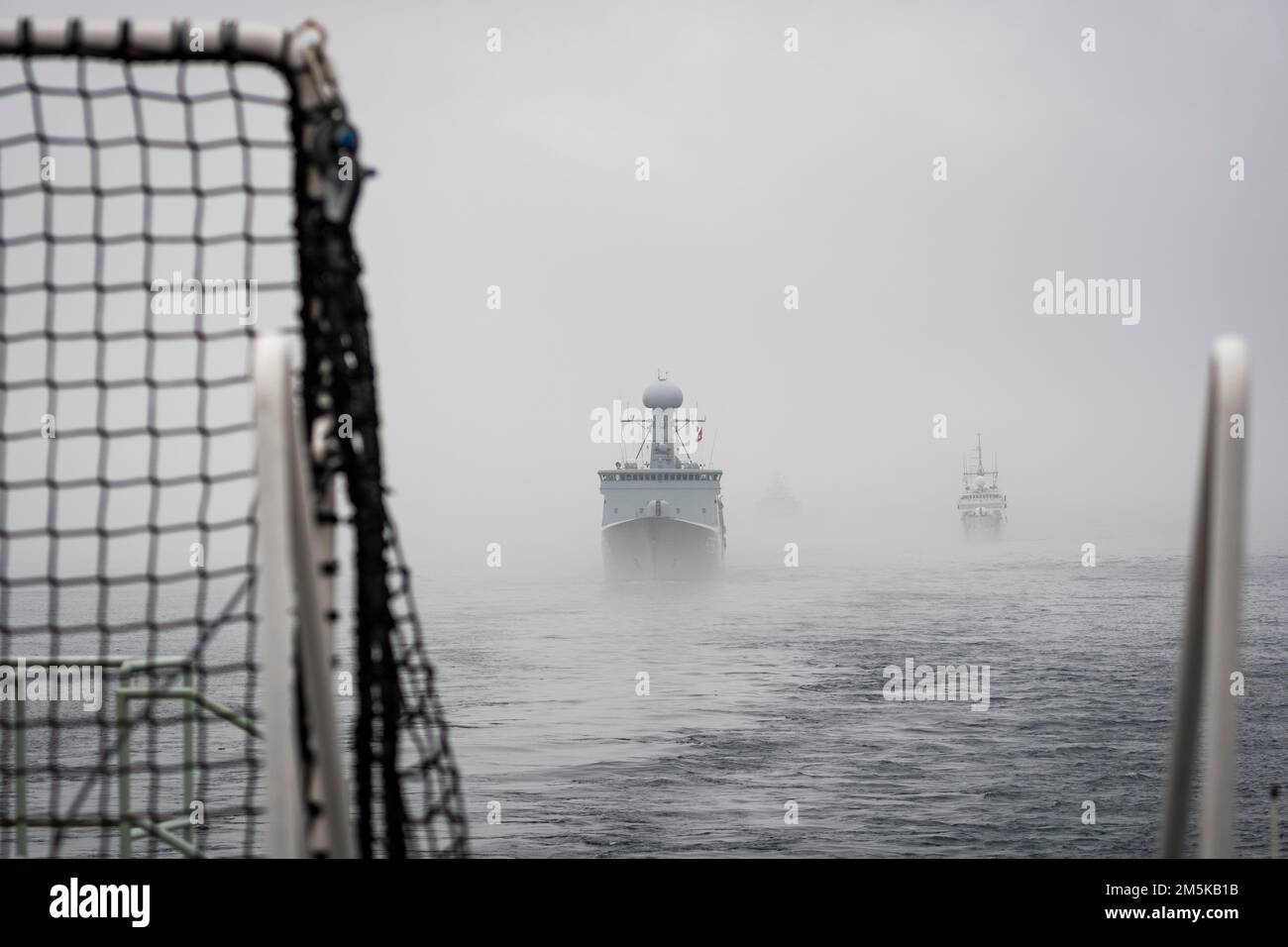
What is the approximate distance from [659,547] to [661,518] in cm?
239

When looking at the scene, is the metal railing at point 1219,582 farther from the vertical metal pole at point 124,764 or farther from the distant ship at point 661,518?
the distant ship at point 661,518

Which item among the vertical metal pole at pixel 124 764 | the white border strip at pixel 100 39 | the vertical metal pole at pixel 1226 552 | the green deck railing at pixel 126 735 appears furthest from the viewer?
the green deck railing at pixel 126 735

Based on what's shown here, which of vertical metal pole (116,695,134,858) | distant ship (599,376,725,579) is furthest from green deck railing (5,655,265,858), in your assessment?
distant ship (599,376,725,579)

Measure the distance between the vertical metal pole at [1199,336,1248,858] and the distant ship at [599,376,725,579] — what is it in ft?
309

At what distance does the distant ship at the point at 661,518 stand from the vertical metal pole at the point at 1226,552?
309 feet

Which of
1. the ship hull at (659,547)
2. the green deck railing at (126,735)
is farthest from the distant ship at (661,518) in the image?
the green deck railing at (126,735)

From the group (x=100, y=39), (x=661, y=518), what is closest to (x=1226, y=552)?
(x=100, y=39)

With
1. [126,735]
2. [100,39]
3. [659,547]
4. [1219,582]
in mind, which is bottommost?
[659,547]

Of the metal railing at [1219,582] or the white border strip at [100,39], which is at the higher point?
the white border strip at [100,39]

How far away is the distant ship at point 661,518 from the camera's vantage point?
320 feet

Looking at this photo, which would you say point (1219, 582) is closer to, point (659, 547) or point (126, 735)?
point (126, 735)

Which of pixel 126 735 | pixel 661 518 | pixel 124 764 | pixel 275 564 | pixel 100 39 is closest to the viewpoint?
pixel 275 564

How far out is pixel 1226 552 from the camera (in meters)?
2.32
